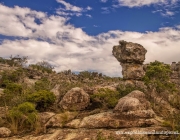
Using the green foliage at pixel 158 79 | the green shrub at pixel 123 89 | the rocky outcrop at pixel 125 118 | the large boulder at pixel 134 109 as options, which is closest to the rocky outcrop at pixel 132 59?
the green shrub at pixel 123 89

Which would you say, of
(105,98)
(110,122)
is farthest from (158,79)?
(110,122)

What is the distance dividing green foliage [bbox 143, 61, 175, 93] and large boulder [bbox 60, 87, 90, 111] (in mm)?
6114

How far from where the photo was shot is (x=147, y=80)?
20.9 metres

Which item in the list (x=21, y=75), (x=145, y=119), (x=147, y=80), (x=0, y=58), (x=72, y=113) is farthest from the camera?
(x=0, y=58)

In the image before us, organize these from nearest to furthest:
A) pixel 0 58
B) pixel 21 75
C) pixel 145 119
Answer: 1. pixel 145 119
2. pixel 21 75
3. pixel 0 58

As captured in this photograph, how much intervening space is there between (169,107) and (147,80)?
10.3ft

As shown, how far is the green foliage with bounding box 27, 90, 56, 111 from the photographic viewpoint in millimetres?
18516

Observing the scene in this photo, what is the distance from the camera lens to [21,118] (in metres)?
15.7

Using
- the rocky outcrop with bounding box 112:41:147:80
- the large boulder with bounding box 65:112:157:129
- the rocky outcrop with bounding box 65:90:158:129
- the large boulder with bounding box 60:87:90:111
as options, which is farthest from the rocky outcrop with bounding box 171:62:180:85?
the large boulder with bounding box 65:112:157:129

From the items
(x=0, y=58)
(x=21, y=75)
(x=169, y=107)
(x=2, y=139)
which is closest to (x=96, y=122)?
(x=2, y=139)

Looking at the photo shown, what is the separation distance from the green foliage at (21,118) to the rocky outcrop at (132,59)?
13.6m

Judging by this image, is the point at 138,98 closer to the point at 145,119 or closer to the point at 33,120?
the point at 145,119

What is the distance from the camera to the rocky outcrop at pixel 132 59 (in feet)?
86.2

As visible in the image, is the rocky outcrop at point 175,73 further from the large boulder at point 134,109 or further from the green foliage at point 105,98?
the large boulder at point 134,109
